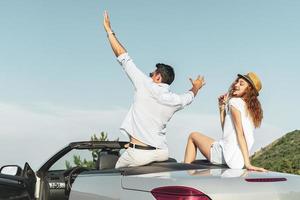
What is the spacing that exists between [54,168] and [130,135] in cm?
109

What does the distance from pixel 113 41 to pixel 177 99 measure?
2.89 ft

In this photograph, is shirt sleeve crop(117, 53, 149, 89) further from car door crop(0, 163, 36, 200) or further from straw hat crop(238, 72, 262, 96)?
car door crop(0, 163, 36, 200)

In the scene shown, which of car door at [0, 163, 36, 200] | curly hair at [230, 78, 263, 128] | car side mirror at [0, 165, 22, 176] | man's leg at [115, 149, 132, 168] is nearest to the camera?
man's leg at [115, 149, 132, 168]

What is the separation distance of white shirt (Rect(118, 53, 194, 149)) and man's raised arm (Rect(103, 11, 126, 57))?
0.13 metres

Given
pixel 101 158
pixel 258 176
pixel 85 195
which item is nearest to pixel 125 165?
pixel 101 158

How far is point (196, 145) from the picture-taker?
6.30m

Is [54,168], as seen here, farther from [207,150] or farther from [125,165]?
[207,150]

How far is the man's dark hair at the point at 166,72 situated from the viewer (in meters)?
6.02

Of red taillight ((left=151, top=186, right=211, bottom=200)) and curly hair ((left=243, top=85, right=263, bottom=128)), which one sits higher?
curly hair ((left=243, top=85, right=263, bottom=128))

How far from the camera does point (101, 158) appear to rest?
5.45 m

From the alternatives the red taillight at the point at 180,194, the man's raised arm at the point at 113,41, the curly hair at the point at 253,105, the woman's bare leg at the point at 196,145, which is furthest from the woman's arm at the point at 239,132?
the red taillight at the point at 180,194

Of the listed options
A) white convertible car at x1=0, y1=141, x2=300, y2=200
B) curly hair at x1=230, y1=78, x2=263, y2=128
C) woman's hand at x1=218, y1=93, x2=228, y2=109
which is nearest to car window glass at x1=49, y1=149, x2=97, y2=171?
white convertible car at x1=0, y1=141, x2=300, y2=200

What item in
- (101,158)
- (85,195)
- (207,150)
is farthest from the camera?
(207,150)

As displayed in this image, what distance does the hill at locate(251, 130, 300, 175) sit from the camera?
26922mm
